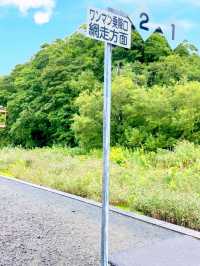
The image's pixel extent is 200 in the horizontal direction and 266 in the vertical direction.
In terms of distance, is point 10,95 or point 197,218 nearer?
point 197,218

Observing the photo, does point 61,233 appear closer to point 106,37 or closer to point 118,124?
point 106,37

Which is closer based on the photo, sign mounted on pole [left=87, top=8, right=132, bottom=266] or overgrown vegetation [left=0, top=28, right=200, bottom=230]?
sign mounted on pole [left=87, top=8, right=132, bottom=266]

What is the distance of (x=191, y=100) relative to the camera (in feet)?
57.6

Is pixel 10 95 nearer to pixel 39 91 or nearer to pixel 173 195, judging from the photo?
pixel 39 91

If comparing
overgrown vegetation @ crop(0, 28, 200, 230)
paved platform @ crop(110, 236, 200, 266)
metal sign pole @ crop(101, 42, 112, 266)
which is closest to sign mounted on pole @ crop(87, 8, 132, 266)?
metal sign pole @ crop(101, 42, 112, 266)

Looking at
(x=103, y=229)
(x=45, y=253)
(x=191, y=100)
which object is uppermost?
(x=191, y=100)

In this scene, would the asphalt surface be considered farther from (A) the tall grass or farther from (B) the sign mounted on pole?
(B) the sign mounted on pole

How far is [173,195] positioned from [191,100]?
12.0m

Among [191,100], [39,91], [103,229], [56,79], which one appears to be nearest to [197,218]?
[103,229]

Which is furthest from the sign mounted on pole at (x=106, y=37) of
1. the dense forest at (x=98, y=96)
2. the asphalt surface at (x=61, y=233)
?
the dense forest at (x=98, y=96)

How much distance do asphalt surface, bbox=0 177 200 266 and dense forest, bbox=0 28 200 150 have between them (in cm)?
819

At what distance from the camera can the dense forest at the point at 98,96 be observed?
709 inches

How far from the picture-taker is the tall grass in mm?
5773

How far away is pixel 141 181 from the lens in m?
7.52
